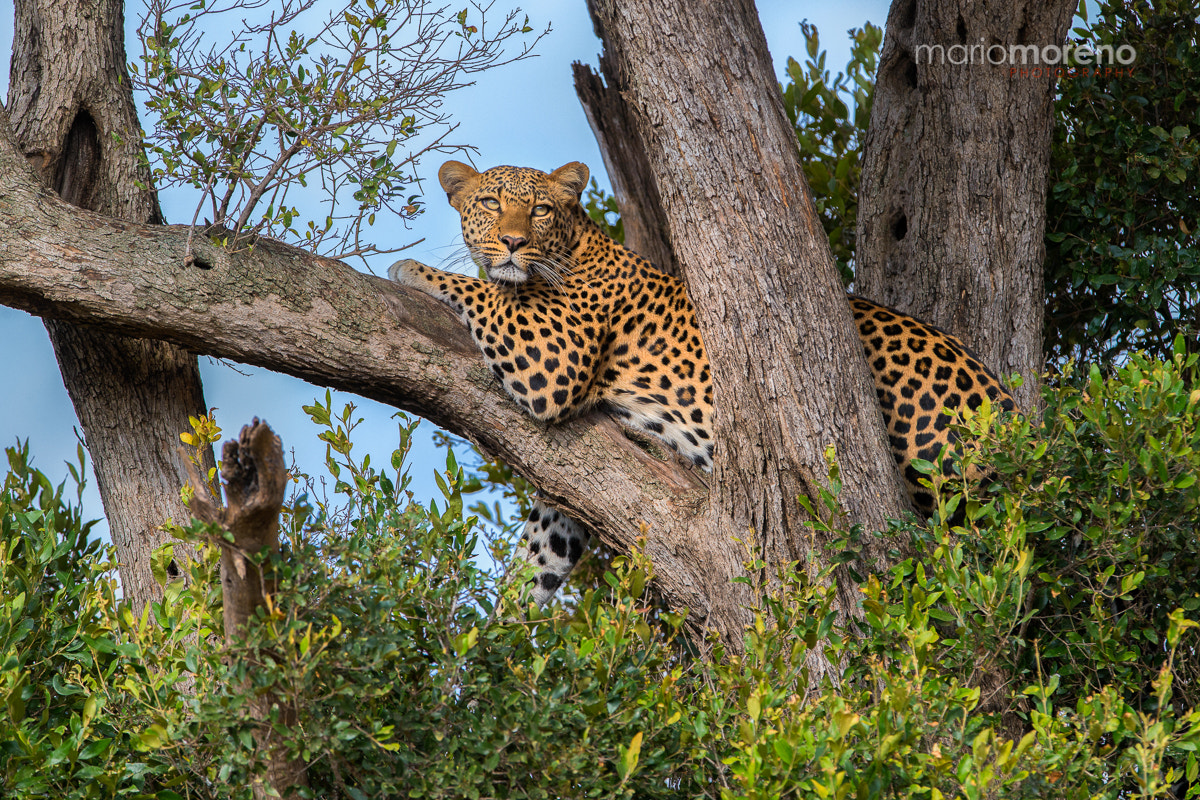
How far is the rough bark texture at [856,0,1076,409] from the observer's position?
713 centimetres

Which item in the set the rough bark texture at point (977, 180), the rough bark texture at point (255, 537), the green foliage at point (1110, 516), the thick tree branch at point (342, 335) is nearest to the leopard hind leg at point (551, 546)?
the thick tree branch at point (342, 335)

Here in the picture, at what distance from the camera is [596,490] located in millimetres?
5680

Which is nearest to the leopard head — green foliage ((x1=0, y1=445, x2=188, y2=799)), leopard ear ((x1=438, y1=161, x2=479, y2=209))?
leopard ear ((x1=438, y1=161, x2=479, y2=209))

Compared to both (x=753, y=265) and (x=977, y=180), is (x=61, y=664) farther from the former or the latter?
(x=977, y=180)

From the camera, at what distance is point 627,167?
29.4 ft

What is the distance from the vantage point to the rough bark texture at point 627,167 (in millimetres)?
8914

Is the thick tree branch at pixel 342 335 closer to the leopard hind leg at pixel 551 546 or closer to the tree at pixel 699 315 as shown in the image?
the tree at pixel 699 315

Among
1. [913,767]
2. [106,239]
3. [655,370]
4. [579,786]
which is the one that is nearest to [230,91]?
[106,239]

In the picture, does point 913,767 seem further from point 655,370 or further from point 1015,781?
point 655,370

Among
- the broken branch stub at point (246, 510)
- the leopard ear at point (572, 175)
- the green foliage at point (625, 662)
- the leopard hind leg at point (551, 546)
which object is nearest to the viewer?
the broken branch stub at point (246, 510)

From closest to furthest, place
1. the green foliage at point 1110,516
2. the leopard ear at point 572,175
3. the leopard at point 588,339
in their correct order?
the green foliage at point 1110,516, the leopard at point 588,339, the leopard ear at point 572,175

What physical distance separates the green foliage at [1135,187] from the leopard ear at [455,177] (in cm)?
417

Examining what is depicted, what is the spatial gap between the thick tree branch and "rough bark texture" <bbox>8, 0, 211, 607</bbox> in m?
0.64

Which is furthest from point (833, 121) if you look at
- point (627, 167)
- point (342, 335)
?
point (342, 335)
